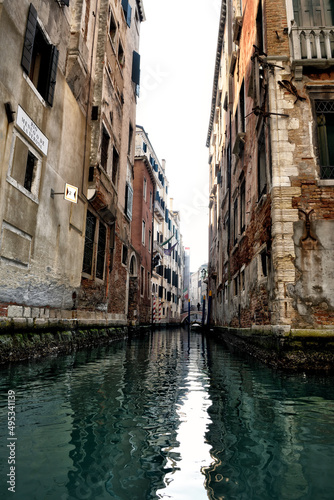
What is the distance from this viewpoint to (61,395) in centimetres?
327

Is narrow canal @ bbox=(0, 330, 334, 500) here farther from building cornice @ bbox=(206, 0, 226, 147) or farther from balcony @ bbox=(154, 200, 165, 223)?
balcony @ bbox=(154, 200, 165, 223)

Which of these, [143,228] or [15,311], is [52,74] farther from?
[143,228]

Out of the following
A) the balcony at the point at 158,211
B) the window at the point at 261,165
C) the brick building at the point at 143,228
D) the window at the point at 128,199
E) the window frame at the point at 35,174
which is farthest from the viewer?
the balcony at the point at 158,211

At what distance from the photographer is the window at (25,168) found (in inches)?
216

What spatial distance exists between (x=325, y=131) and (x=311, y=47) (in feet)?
5.08

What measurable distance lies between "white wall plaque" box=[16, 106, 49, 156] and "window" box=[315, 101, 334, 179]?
4894 millimetres

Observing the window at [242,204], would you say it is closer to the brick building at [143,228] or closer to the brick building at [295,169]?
the brick building at [295,169]

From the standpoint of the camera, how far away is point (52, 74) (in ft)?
22.8

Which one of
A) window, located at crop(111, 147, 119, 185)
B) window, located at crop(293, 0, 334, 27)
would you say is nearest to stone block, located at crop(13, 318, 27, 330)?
window, located at crop(293, 0, 334, 27)

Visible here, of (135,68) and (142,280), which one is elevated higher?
(135,68)

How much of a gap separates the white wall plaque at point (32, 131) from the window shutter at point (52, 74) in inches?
31.6

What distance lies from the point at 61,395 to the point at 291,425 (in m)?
1.97

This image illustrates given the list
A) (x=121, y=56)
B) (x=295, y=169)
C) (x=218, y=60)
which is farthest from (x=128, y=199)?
(x=218, y=60)

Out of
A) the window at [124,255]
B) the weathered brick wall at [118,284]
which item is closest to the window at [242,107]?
the weathered brick wall at [118,284]
